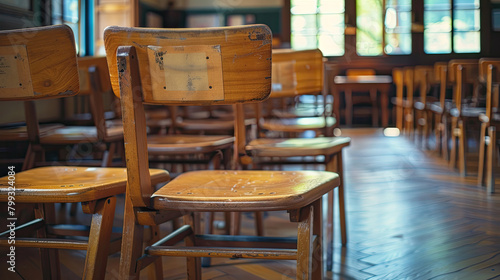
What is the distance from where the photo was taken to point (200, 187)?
1152 mm

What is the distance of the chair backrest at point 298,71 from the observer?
6.70 ft

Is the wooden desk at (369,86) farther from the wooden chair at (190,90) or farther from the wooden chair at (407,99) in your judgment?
the wooden chair at (190,90)

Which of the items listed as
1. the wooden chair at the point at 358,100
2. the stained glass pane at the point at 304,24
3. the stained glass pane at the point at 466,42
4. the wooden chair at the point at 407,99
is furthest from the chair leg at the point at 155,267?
the stained glass pane at the point at 466,42

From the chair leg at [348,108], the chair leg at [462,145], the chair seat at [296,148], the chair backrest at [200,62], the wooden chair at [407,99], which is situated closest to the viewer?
the chair backrest at [200,62]

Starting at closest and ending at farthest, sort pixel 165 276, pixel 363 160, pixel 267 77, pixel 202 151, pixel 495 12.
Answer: pixel 267 77
pixel 165 276
pixel 202 151
pixel 363 160
pixel 495 12

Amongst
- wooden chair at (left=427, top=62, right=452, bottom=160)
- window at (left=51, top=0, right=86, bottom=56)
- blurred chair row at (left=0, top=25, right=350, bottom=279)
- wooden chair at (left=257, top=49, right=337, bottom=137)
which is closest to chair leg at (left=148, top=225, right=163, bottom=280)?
blurred chair row at (left=0, top=25, right=350, bottom=279)

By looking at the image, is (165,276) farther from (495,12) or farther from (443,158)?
(495,12)

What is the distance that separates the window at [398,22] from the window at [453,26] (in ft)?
0.98

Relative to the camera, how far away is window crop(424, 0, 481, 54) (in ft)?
29.6

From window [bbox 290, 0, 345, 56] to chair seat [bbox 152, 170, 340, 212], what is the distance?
8.12 metres

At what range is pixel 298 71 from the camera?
2094 millimetres

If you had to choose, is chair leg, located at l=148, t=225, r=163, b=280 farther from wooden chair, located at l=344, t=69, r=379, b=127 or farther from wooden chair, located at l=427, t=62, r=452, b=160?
wooden chair, located at l=344, t=69, r=379, b=127

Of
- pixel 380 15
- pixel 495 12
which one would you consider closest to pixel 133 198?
pixel 380 15

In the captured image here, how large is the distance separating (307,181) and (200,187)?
0.24 m
